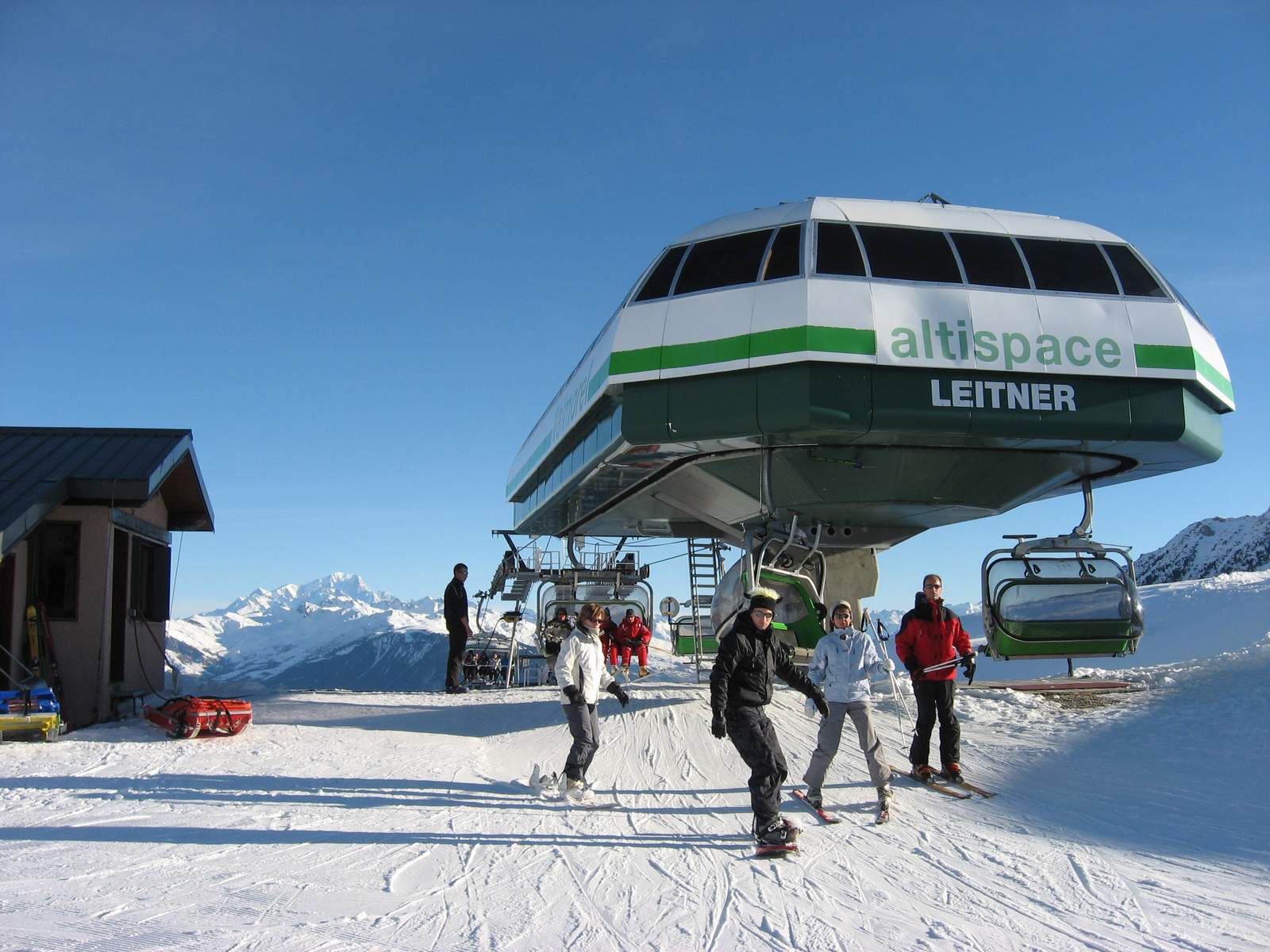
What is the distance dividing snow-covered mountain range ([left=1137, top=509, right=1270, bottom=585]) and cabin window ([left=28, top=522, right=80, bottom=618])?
100228mm

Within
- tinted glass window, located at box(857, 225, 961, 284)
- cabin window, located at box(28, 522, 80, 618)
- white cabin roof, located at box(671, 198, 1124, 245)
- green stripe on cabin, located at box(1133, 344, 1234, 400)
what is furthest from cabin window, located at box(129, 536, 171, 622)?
green stripe on cabin, located at box(1133, 344, 1234, 400)

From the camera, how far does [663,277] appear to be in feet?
39.3

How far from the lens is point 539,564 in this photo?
23.5 meters

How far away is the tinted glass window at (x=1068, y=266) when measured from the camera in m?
11.1

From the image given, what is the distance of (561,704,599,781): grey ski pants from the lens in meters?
7.88

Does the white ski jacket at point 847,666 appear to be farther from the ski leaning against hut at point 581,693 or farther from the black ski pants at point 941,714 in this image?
the ski leaning against hut at point 581,693

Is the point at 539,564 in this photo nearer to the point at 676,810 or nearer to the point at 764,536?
the point at 764,536

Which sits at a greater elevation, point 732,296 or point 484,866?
point 732,296

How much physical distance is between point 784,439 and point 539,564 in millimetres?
13356

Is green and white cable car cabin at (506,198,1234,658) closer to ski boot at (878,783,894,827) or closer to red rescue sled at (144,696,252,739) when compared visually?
ski boot at (878,783,894,827)

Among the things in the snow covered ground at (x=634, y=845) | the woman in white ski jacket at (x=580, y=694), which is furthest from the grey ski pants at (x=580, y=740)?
the snow covered ground at (x=634, y=845)

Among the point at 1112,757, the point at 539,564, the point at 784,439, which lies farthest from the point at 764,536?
the point at 539,564

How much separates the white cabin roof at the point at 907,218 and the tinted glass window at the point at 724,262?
19 cm

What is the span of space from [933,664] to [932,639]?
0.21 meters
